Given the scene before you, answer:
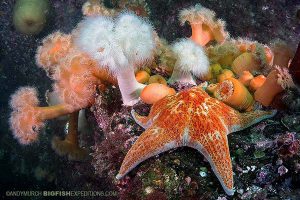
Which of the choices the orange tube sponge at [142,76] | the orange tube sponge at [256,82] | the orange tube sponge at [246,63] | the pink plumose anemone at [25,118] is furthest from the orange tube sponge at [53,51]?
the orange tube sponge at [256,82]

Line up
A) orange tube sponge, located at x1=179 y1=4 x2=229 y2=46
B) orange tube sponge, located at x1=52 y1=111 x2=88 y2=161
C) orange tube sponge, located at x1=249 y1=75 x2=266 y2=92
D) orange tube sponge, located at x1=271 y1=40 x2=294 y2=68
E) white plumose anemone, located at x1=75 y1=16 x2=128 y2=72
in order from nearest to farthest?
white plumose anemone, located at x1=75 y1=16 x2=128 y2=72
orange tube sponge, located at x1=249 y1=75 x2=266 y2=92
orange tube sponge, located at x1=271 y1=40 x2=294 y2=68
orange tube sponge, located at x1=179 y1=4 x2=229 y2=46
orange tube sponge, located at x1=52 y1=111 x2=88 y2=161

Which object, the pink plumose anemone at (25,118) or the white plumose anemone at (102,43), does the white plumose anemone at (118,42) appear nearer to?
the white plumose anemone at (102,43)

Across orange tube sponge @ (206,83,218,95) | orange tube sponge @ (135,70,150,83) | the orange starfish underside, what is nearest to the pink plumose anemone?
orange tube sponge @ (135,70,150,83)

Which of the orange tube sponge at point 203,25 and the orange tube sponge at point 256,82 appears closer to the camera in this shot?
the orange tube sponge at point 256,82

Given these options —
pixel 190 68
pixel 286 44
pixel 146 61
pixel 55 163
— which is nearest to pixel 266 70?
pixel 286 44

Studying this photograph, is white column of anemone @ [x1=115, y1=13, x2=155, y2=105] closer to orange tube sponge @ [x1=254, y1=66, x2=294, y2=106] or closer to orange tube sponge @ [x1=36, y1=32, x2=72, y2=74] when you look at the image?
orange tube sponge @ [x1=36, y1=32, x2=72, y2=74]

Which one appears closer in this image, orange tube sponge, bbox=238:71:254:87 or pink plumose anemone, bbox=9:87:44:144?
orange tube sponge, bbox=238:71:254:87

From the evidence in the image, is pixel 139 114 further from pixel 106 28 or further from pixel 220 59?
pixel 220 59
